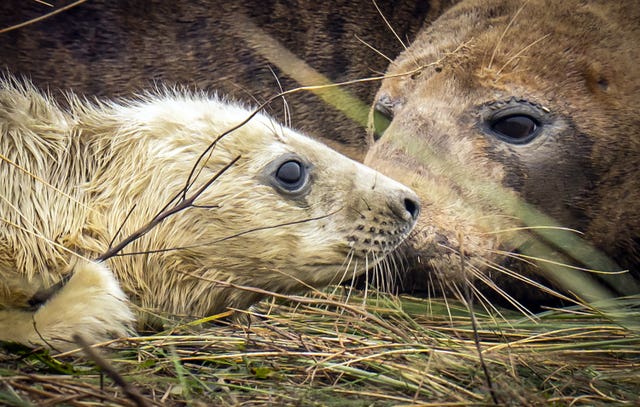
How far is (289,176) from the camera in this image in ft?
11.3

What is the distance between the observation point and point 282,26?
5.32 metres

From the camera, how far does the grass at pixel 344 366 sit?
2.64 meters

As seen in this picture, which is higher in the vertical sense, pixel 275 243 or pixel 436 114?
pixel 436 114

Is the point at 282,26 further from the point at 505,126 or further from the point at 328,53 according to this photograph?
the point at 505,126

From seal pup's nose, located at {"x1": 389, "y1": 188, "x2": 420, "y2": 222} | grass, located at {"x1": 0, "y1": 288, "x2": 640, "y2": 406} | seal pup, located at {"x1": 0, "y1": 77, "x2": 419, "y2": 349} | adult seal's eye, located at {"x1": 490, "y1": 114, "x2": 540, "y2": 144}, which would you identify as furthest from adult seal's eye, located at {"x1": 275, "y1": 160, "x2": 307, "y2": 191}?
adult seal's eye, located at {"x1": 490, "y1": 114, "x2": 540, "y2": 144}

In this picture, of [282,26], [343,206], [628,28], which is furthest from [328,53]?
[343,206]

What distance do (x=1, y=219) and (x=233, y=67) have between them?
234 centimetres

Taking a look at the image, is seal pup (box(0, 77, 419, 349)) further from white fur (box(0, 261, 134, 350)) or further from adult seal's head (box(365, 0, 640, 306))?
adult seal's head (box(365, 0, 640, 306))

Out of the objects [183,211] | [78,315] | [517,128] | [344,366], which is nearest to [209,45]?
[517,128]

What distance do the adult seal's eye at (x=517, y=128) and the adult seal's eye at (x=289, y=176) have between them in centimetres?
105

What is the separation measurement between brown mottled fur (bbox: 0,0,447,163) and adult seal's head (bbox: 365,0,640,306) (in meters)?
1.13

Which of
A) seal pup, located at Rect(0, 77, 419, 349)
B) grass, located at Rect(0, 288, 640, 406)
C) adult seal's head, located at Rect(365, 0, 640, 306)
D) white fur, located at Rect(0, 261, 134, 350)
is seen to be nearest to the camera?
grass, located at Rect(0, 288, 640, 406)

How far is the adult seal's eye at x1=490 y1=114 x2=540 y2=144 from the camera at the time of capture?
400 centimetres

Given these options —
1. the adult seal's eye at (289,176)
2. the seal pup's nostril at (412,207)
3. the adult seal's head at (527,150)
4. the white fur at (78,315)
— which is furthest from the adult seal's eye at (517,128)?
the white fur at (78,315)
